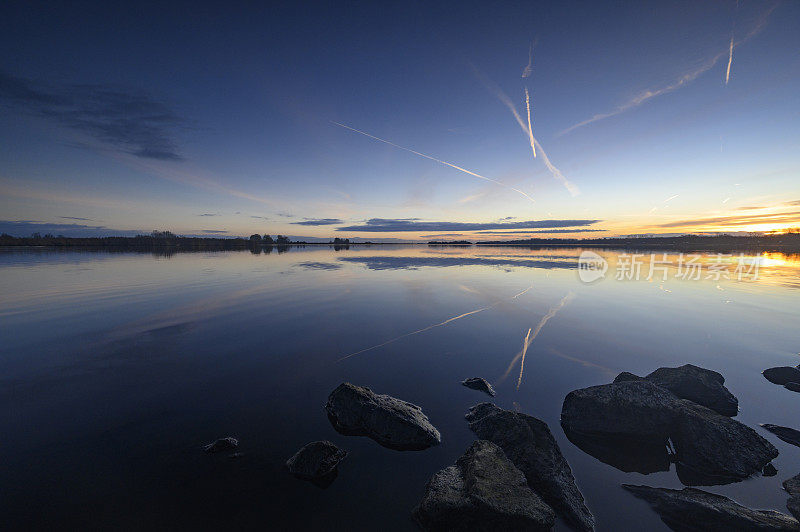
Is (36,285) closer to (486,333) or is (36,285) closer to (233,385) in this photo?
(233,385)

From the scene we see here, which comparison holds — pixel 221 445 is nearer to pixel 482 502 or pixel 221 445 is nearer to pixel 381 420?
pixel 381 420

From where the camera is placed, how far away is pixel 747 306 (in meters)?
21.8

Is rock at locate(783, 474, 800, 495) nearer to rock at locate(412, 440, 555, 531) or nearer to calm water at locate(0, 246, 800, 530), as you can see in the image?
calm water at locate(0, 246, 800, 530)

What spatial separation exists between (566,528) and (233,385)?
366 inches

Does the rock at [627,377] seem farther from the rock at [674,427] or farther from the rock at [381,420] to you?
the rock at [381,420]

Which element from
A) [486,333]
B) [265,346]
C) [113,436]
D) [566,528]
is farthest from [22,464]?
[486,333]

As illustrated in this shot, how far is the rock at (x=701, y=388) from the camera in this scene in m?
8.66

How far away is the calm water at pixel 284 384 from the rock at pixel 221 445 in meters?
0.29

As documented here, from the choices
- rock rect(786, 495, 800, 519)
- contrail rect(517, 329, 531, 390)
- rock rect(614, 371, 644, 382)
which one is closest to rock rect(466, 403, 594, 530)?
contrail rect(517, 329, 531, 390)

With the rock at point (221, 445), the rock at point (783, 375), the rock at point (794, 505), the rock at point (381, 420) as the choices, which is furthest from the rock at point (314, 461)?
the rock at point (783, 375)

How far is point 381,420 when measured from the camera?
288 inches

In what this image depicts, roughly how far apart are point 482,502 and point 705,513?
404 centimetres

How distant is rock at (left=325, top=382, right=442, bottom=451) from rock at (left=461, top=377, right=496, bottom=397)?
7.95 ft

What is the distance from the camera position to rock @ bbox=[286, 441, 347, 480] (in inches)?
236
